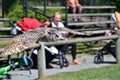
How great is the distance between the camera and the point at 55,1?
1756cm

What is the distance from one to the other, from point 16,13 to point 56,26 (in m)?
4.66

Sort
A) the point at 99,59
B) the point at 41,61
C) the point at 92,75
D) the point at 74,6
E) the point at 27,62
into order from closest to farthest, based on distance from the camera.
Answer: the point at 41,61 < the point at 92,75 < the point at 27,62 < the point at 99,59 < the point at 74,6

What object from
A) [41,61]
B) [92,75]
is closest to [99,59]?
[92,75]

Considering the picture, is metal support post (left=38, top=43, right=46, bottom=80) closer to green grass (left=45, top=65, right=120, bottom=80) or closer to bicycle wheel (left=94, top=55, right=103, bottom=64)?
green grass (left=45, top=65, right=120, bottom=80)

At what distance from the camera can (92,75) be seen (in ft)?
35.5

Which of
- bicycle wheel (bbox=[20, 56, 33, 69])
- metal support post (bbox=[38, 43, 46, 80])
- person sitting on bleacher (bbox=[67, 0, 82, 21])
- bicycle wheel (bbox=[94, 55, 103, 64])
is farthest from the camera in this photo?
person sitting on bleacher (bbox=[67, 0, 82, 21])

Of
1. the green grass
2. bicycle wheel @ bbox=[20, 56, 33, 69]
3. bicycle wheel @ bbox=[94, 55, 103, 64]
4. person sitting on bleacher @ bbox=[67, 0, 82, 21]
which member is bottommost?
bicycle wheel @ bbox=[94, 55, 103, 64]

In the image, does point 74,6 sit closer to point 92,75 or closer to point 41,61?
point 92,75

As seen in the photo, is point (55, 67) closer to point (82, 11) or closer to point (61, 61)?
point (61, 61)

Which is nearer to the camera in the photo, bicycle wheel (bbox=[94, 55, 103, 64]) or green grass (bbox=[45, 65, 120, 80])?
green grass (bbox=[45, 65, 120, 80])

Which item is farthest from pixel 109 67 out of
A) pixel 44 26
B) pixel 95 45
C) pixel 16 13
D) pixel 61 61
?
pixel 16 13

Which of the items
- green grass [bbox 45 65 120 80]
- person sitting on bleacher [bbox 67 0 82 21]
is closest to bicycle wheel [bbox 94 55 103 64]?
green grass [bbox 45 65 120 80]

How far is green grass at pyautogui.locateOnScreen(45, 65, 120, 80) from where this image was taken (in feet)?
34.5

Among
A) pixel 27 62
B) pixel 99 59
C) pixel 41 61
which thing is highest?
pixel 41 61
